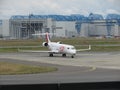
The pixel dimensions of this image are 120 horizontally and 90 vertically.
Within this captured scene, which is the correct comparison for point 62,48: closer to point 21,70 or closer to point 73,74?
point 21,70

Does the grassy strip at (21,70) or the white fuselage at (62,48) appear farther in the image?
the white fuselage at (62,48)

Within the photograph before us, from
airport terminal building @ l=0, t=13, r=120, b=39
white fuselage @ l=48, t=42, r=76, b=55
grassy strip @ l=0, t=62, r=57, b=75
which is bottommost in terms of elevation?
grassy strip @ l=0, t=62, r=57, b=75

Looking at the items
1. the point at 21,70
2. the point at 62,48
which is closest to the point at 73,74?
the point at 21,70

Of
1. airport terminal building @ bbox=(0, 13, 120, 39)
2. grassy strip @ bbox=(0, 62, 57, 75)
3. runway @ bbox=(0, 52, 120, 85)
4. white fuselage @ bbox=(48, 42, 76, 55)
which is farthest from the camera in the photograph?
airport terminal building @ bbox=(0, 13, 120, 39)

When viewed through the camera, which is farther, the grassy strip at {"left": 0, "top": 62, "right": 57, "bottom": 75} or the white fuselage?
the white fuselage

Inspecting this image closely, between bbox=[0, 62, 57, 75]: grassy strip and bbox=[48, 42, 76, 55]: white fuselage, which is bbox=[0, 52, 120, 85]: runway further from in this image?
bbox=[48, 42, 76, 55]: white fuselage

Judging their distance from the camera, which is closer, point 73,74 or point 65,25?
point 73,74

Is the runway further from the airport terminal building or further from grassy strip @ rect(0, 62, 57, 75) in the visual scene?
the airport terminal building

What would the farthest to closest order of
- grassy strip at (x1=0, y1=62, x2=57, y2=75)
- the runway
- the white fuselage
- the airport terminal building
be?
1. the airport terminal building
2. the white fuselage
3. grassy strip at (x1=0, y1=62, x2=57, y2=75)
4. the runway

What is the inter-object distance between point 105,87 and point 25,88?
1.75 metres

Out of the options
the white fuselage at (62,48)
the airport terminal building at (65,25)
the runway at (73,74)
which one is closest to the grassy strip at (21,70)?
the runway at (73,74)

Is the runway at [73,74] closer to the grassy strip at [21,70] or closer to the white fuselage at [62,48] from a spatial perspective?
the grassy strip at [21,70]

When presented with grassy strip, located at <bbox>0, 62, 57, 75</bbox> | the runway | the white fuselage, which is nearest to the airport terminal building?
the white fuselage

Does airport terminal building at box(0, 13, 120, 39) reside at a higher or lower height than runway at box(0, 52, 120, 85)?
higher
